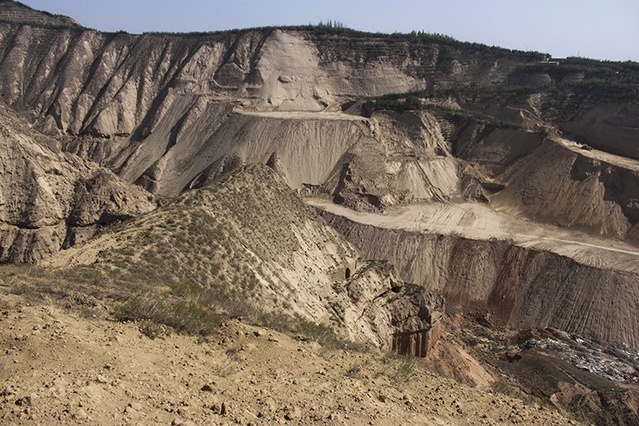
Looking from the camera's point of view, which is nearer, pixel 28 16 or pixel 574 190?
pixel 574 190

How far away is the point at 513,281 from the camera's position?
39094 millimetres

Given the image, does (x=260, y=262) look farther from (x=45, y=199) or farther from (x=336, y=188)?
(x=336, y=188)

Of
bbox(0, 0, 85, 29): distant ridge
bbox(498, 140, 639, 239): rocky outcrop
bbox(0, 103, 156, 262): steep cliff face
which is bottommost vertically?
bbox(0, 103, 156, 262): steep cliff face

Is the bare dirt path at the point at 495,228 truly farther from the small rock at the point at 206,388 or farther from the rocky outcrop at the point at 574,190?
the small rock at the point at 206,388

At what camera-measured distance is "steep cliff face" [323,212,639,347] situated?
34875 mm

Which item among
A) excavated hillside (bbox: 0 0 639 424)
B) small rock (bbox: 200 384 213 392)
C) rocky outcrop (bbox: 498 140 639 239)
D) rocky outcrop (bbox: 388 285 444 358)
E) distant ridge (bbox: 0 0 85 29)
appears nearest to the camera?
small rock (bbox: 200 384 213 392)

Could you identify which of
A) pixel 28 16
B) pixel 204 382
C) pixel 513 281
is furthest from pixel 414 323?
pixel 28 16

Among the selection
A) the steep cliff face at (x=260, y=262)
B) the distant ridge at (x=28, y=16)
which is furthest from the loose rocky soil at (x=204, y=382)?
the distant ridge at (x=28, y=16)

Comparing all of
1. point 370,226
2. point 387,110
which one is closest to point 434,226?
point 370,226

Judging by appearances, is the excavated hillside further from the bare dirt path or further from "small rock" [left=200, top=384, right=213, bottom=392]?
"small rock" [left=200, top=384, right=213, bottom=392]

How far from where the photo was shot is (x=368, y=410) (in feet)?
31.6

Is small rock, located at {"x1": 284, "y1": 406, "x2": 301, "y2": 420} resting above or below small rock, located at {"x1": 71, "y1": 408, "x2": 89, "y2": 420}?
below

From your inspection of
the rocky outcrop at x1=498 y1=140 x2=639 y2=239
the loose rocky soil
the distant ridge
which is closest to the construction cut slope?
the rocky outcrop at x1=498 y1=140 x2=639 y2=239

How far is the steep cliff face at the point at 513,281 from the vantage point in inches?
1373
